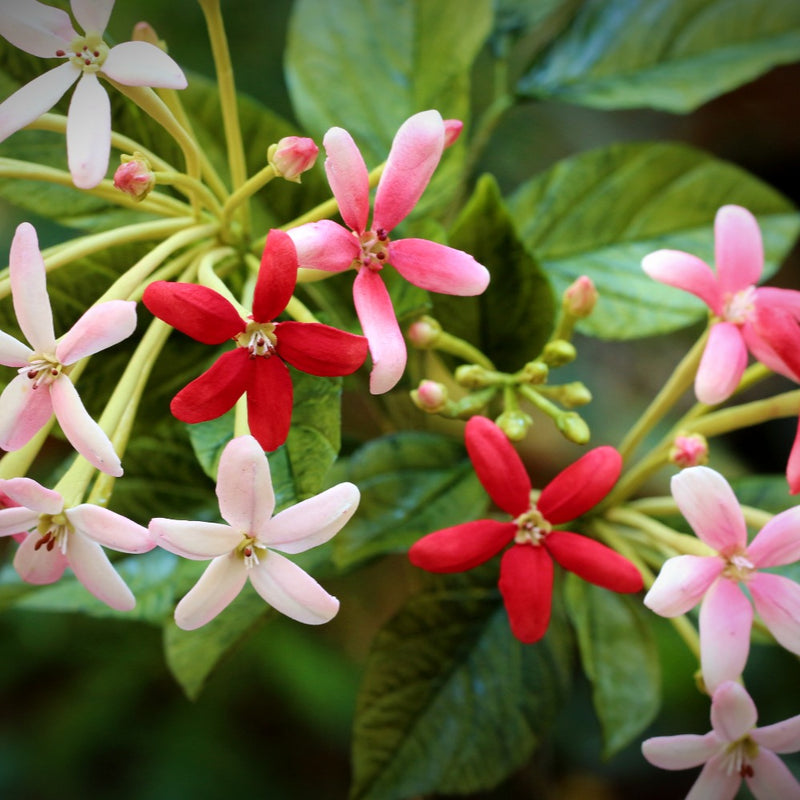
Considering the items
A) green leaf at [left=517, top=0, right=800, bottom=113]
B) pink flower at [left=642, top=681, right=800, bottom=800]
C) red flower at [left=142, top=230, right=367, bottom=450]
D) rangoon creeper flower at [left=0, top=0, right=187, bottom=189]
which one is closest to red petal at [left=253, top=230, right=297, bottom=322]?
red flower at [left=142, top=230, right=367, bottom=450]

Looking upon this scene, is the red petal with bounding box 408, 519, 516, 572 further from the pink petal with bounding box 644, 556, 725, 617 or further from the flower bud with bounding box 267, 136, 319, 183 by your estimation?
the flower bud with bounding box 267, 136, 319, 183

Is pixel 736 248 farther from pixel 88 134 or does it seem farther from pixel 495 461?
pixel 88 134

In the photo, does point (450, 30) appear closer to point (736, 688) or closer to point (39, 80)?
point (39, 80)

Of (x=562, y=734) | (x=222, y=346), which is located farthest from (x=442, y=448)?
→ (x=562, y=734)

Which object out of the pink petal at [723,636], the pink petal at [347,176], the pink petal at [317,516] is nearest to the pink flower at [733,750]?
the pink petal at [723,636]

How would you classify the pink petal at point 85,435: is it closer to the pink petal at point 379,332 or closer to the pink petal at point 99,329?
the pink petal at point 99,329

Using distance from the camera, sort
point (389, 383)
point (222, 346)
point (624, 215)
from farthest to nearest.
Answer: point (624, 215), point (222, 346), point (389, 383)
